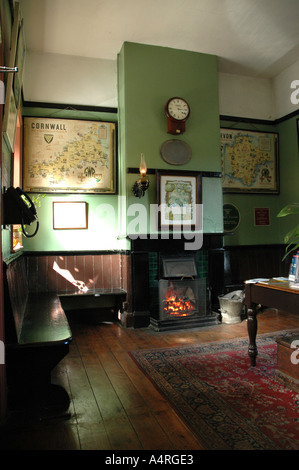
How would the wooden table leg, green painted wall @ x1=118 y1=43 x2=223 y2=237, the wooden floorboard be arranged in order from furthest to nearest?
1. green painted wall @ x1=118 y1=43 x2=223 y2=237
2. the wooden table leg
3. the wooden floorboard

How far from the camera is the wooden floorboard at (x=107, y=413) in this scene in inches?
79.4

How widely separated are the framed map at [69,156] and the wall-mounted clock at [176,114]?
3.07 feet

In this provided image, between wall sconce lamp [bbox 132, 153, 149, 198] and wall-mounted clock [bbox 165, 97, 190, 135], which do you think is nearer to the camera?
wall sconce lamp [bbox 132, 153, 149, 198]

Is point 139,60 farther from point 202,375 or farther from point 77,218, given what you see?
point 202,375

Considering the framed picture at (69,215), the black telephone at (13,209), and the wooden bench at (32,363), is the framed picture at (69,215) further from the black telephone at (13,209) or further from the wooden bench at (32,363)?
the wooden bench at (32,363)

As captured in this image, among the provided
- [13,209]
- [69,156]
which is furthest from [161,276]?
[13,209]

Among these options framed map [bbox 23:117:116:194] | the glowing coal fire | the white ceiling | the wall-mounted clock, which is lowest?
the glowing coal fire

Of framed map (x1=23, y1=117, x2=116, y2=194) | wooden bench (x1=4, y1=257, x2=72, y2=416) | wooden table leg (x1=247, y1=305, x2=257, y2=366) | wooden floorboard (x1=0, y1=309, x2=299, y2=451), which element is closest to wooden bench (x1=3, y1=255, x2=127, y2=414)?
wooden bench (x1=4, y1=257, x2=72, y2=416)

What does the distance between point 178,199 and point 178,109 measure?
4.39 feet

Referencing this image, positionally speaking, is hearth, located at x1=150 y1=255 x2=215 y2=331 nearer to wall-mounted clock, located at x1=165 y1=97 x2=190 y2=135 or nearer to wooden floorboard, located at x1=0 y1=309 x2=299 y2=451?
wooden floorboard, located at x1=0 y1=309 x2=299 y2=451

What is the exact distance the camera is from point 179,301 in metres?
4.87

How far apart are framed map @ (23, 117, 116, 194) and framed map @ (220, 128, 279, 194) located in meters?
2.00

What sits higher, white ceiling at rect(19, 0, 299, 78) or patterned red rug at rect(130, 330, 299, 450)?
white ceiling at rect(19, 0, 299, 78)

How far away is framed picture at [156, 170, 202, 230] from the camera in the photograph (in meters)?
4.96
